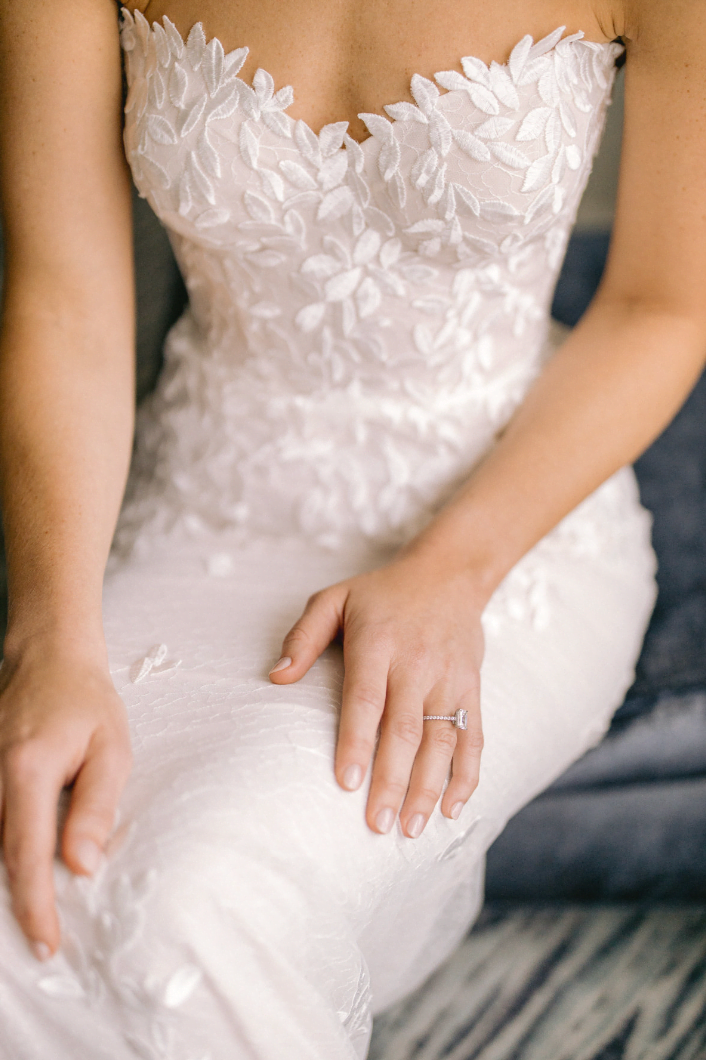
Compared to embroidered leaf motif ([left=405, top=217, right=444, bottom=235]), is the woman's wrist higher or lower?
lower

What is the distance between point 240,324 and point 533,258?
337mm

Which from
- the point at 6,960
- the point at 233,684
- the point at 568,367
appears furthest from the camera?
the point at 568,367

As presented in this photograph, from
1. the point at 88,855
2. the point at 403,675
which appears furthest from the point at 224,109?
the point at 88,855

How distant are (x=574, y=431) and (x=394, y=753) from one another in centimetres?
43

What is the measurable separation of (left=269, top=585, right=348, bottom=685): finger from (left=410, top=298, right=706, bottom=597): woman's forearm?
112mm

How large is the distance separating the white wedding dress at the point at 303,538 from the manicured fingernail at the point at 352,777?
0.01 m

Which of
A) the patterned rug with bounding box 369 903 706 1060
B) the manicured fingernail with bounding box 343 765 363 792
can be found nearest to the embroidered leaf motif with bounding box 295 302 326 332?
the manicured fingernail with bounding box 343 765 363 792

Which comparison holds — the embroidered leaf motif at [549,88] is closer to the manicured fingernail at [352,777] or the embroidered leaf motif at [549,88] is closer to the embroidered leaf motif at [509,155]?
the embroidered leaf motif at [509,155]

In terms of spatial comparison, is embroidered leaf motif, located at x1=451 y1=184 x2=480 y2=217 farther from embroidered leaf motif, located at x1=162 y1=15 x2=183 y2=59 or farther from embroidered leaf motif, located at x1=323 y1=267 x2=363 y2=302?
embroidered leaf motif, located at x1=162 y1=15 x2=183 y2=59

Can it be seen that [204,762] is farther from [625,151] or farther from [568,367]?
[625,151]

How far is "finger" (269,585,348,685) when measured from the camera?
0.74 m

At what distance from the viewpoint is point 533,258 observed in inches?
36.1

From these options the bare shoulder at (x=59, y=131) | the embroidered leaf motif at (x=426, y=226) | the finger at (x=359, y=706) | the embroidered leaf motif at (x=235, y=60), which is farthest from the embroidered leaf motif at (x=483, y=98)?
the finger at (x=359, y=706)

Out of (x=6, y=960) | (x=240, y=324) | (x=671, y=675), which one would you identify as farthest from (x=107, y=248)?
(x=671, y=675)
